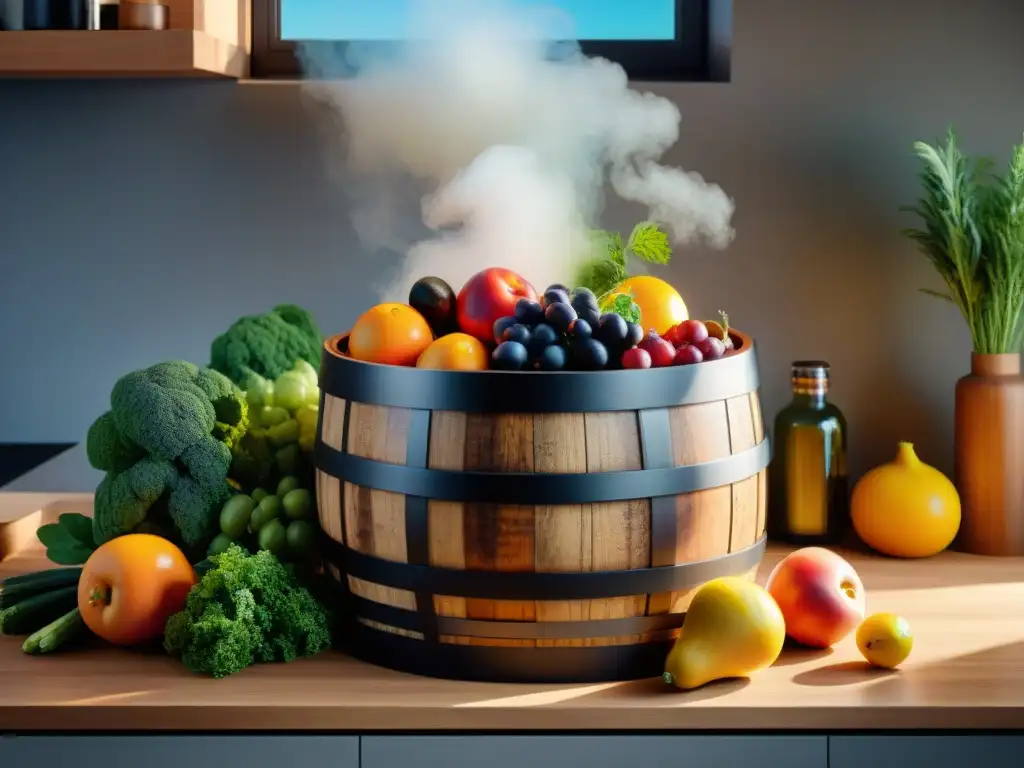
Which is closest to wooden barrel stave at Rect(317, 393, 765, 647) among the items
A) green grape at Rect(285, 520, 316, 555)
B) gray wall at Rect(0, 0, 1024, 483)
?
green grape at Rect(285, 520, 316, 555)

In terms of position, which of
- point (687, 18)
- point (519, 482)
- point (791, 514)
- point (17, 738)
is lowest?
point (17, 738)

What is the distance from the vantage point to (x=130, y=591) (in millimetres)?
1298

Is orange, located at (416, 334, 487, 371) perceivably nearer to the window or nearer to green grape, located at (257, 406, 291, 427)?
green grape, located at (257, 406, 291, 427)

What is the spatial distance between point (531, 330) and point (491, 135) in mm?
792

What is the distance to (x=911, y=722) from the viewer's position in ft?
3.84

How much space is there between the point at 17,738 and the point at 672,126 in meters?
1.26

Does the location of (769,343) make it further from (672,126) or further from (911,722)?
(911,722)

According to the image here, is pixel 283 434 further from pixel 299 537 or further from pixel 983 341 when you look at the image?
pixel 983 341

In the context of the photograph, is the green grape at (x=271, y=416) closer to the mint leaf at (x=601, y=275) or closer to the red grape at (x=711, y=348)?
the mint leaf at (x=601, y=275)

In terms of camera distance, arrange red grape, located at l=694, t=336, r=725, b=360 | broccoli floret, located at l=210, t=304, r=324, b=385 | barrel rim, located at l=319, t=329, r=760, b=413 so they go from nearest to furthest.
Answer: barrel rim, located at l=319, t=329, r=760, b=413
red grape, located at l=694, t=336, r=725, b=360
broccoli floret, located at l=210, t=304, r=324, b=385

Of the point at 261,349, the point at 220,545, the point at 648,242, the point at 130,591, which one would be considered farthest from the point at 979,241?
the point at 130,591

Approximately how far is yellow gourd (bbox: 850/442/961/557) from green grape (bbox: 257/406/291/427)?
804mm

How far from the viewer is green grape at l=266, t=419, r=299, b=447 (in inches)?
58.7

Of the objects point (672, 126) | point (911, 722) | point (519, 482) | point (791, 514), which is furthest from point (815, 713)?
point (672, 126)
